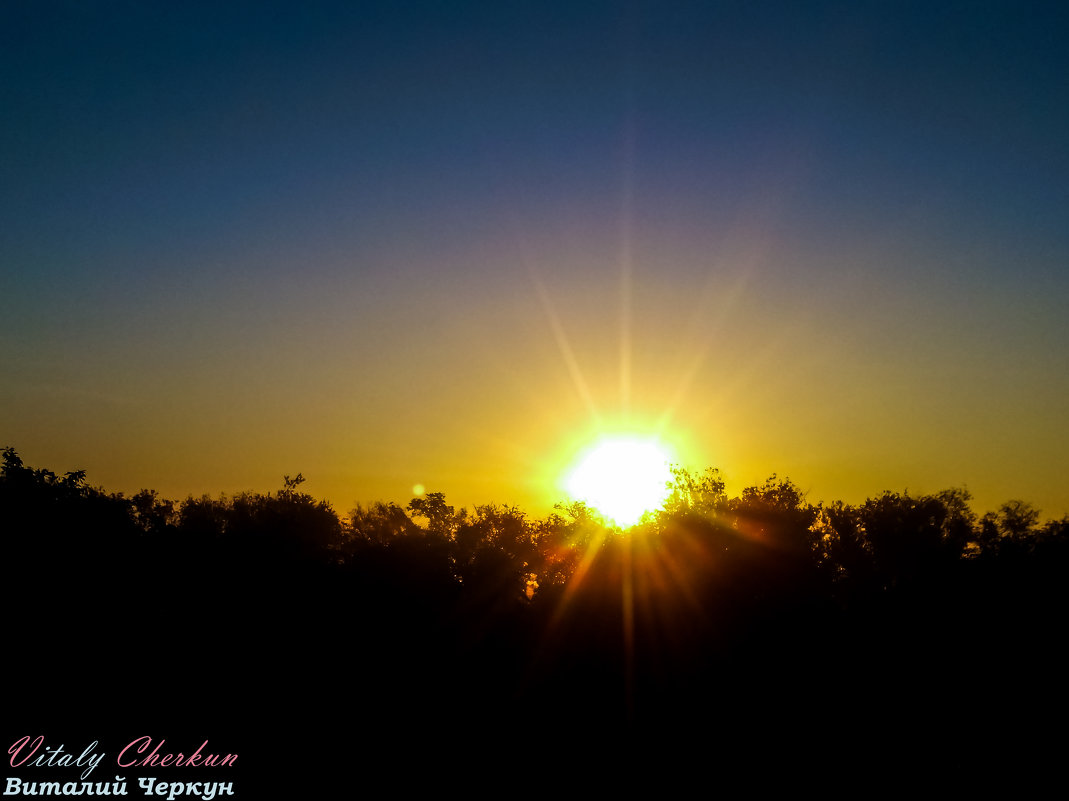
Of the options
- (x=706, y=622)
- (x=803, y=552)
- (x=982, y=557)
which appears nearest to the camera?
(x=706, y=622)

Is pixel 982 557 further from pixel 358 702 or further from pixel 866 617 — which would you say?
pixel 358 702

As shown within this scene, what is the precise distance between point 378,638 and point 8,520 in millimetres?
27733

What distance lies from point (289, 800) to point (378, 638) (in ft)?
66.4

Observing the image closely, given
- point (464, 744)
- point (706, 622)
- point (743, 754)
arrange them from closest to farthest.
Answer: point (743, 754) < point (464, 744) < point (706, 622)

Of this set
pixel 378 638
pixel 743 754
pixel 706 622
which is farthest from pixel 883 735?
pixel 378 638

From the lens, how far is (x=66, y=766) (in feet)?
73.0

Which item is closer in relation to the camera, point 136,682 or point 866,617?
point 136,682

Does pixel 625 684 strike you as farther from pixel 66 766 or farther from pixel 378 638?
pixel 66 766

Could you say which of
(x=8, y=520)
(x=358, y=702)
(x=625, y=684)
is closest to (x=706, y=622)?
(x=625, y=684)

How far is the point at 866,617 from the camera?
4100cm

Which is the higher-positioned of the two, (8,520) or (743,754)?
(8,520)

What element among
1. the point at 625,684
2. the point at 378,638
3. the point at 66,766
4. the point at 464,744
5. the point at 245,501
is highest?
the point at 245,501

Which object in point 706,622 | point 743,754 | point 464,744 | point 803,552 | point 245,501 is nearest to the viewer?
point 743,754

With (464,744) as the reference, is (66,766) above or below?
below
